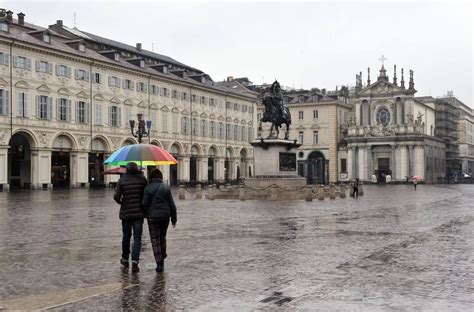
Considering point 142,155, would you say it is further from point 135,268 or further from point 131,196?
point 135,268

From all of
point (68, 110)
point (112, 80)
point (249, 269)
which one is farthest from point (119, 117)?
point (249, 269)

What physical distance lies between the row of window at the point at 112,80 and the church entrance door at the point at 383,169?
87.8 ft

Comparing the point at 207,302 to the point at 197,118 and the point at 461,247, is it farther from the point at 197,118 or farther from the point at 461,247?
the point at 197,118

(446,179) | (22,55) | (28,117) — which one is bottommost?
(446,179)

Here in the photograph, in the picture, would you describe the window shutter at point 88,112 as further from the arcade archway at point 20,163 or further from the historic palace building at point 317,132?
the historic palace building at point 317,132

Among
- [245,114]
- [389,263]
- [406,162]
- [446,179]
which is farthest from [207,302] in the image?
[446,179]

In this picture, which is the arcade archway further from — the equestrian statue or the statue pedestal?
the statue pedestal

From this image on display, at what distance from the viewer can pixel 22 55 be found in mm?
59344

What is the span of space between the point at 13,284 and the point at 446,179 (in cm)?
11438

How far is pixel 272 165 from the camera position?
4366cm

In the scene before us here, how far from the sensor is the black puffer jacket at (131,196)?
11.7m

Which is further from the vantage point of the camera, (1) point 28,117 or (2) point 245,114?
(2) point 245,114

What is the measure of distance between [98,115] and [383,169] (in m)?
54.1

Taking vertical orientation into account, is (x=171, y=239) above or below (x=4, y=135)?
below
